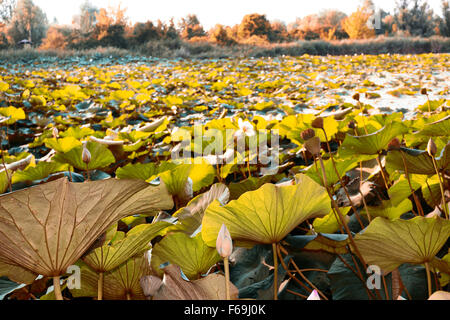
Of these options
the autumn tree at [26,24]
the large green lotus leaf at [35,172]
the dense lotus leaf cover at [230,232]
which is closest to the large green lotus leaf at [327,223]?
the dense lotus leaf cover at [230,232]

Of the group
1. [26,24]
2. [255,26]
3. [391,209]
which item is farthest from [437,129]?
[26,24]

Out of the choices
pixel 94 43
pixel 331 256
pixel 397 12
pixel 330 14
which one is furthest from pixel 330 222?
pixel 330 14

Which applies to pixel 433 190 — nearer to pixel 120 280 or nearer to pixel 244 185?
pixel 244 185

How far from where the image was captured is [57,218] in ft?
1.04

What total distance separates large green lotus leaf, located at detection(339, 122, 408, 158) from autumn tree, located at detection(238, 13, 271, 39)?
1858 cm

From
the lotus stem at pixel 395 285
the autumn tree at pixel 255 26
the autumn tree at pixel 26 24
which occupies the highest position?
the autumn tree at pixel 26 24

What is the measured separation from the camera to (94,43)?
14.8 meters

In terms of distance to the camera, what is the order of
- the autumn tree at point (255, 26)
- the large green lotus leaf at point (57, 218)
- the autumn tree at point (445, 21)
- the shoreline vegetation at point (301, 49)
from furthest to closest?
the autumn tree at point (445, 21)
the autumn tree at point (255, 26)
the shoreline vegetation at point (301, 49)
the large green lotus leaf at point (57, 218)

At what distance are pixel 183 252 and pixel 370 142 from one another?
0.43 meters

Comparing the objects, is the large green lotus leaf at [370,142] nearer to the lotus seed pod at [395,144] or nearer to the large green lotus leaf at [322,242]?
the lotus seed pod at [395,144]

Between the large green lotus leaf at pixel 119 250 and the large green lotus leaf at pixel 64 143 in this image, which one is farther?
the large green lotus leaf at pixel 64 143

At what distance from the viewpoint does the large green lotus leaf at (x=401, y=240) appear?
0.36m

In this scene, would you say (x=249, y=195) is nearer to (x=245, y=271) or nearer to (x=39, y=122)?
(x=245, y=271)

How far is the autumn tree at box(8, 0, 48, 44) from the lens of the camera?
73.2ft
